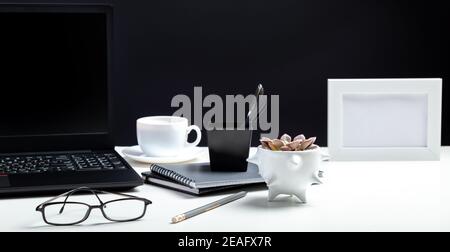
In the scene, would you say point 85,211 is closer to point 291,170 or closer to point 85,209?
point 85,209

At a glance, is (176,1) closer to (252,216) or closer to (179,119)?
(179,119)

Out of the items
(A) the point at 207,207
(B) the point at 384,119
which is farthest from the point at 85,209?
(B) the point at 384,119

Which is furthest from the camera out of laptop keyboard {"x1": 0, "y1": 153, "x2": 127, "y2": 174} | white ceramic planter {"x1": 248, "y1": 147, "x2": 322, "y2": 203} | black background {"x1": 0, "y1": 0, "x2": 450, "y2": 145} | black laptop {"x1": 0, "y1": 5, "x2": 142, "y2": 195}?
black background {"x1": 0, "y1": 0, "x2": 450, "y2": 145}

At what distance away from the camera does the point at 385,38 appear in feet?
5.44

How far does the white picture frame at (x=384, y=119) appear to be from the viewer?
4.68ft

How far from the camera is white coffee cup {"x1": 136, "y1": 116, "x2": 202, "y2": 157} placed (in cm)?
139

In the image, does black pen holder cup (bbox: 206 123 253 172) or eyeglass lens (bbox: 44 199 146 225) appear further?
black pen holder cup (bbox: 206 123 253 172)

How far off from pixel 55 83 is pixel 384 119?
664mm

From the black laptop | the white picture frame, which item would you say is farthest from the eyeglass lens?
the white picture frame

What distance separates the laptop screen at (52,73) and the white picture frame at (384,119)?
1.56 feet

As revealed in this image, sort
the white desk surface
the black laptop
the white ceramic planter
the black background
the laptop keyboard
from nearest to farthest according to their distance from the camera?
1. the white desk surface
2. the white ceramic planter
3. the laptop keyboard
4. the black laptop
5. the black background

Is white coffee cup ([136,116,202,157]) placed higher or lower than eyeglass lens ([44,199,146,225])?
higher

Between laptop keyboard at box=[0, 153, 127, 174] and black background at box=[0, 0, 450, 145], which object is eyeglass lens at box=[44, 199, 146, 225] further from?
black background at box=[0, 0, 450, 145]
